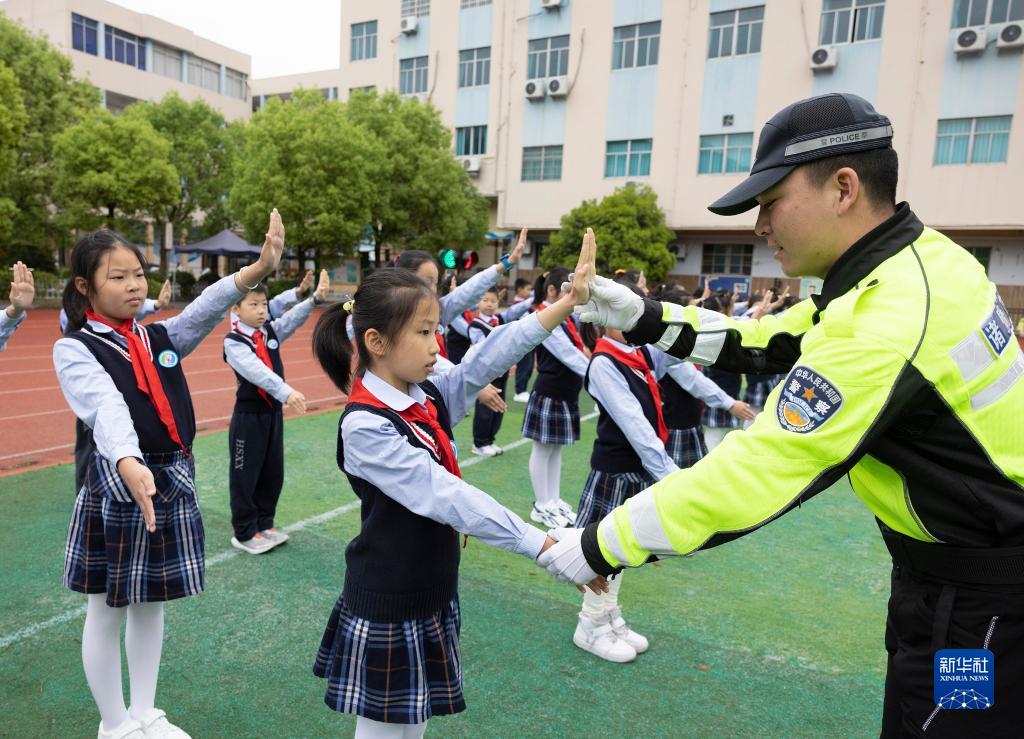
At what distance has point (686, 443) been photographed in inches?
191

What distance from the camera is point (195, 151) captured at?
27.3m

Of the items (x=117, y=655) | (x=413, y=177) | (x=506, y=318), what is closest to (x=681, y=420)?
(x=117, y=655)

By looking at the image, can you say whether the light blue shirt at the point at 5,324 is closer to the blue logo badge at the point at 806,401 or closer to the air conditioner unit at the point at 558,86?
the blue logo badge at the point at 806,401

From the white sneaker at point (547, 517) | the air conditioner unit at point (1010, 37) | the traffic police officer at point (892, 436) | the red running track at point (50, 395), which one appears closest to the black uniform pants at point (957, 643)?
the traffic police officer at point (892, 436)

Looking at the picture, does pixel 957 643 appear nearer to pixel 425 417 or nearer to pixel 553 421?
pixel 425 417

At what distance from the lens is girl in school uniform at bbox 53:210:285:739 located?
8.07 ft

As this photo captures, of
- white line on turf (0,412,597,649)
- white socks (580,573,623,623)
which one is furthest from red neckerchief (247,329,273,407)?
white socks (580,573,623,623)

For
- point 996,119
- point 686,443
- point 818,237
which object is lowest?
point 686,443

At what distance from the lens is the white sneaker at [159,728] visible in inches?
102

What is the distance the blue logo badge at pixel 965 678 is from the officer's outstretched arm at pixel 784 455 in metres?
0.46

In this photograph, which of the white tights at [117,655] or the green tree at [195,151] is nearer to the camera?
the white tights at [117,655]

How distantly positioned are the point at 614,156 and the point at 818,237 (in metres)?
25.6

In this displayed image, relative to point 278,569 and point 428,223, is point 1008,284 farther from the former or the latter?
point 278,569

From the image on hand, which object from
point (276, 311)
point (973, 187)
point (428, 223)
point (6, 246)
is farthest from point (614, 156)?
point (276, 311)
